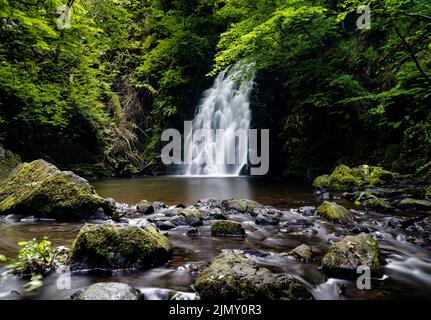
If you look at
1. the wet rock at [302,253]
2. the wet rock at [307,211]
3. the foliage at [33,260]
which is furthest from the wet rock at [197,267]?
the wet rock at [307,211]

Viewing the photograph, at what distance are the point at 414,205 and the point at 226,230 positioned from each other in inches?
180

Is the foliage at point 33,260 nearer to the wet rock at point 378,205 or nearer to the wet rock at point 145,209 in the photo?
the wet rock at point 145,209

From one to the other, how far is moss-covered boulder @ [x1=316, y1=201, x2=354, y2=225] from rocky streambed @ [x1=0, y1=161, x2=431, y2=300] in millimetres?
28

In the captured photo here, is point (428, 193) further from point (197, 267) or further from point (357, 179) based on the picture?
point (197, 267)

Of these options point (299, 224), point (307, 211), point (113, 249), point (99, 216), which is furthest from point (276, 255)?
point (99, 216)

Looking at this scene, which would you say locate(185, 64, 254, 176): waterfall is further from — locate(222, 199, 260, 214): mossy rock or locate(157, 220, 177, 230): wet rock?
locate(157, 220, 177, 230): wet rock

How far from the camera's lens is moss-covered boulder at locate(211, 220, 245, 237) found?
17.3ft

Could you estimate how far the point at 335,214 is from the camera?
6.12 metres

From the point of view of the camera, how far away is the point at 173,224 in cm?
582

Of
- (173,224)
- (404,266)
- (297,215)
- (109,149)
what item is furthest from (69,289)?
(109,149)

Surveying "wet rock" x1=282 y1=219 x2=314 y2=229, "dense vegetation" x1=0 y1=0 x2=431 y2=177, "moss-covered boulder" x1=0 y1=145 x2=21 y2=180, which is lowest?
"wet rock" x1=282 y1=219 x2=314 y2=229

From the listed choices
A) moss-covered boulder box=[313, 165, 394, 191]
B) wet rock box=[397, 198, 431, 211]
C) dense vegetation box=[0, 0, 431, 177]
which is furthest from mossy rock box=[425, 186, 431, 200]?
Result: dense vegetation box=[0, 0, 431, 177]

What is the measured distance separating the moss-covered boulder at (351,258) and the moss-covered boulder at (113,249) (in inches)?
81.5
